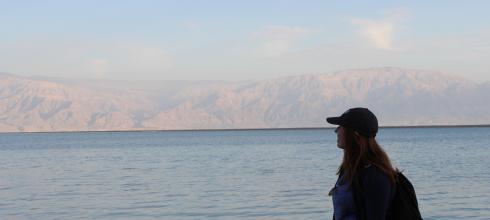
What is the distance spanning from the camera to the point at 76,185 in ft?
125

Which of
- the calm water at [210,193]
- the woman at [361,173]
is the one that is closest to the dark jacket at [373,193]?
the woman at [361,173]

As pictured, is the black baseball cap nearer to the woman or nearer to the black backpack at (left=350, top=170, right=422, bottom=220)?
the woman

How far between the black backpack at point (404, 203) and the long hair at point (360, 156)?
0.07m

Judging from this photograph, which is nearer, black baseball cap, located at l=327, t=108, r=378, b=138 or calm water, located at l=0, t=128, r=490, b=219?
black baseball cap, located at l=327, t=108, r=378, b=138

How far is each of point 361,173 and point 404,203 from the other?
0.86 feet

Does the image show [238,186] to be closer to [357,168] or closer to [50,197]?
[50,197]

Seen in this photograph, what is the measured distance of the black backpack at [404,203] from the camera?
14.5 ft

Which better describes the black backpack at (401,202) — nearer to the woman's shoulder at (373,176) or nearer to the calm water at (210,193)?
the woman's shoulder at (373,176)

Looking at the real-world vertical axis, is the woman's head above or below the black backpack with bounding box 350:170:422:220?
above

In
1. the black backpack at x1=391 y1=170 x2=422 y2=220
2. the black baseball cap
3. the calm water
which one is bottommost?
the calm water

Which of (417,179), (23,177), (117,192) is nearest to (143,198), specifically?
(117,192)

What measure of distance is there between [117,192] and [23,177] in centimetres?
1397

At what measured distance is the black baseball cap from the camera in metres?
4.53

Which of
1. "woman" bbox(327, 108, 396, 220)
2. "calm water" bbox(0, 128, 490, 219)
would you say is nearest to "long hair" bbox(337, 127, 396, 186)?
"woman" bbox(327, 108, 396, 220)
